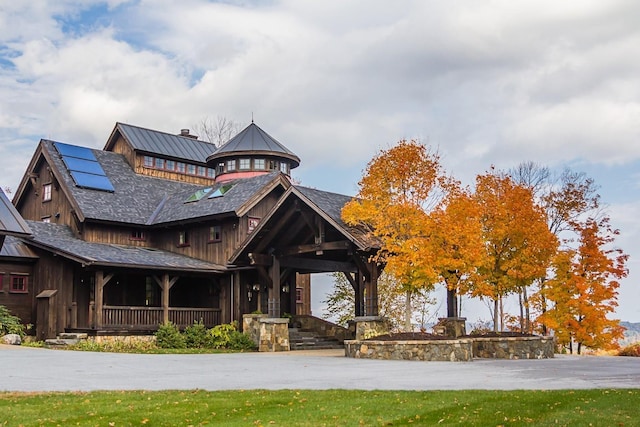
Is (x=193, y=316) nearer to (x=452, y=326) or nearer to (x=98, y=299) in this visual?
(x=98, y=299)

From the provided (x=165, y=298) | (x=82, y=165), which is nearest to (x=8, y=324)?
(x=165, y=298)

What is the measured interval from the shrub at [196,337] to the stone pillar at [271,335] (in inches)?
114

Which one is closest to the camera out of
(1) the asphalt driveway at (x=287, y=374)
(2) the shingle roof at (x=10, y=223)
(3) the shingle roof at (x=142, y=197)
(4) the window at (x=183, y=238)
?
(1) the asphalt driveway at (x=287, y=374)

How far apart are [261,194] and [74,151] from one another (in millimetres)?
11101

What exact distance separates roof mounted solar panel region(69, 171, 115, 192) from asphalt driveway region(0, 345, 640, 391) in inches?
577

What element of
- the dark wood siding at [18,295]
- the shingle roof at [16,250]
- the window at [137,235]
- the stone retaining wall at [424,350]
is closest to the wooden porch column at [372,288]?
the stone retaining wall at [424,350]

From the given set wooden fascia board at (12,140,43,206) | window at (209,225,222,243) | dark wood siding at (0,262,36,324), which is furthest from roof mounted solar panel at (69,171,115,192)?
window at (209,225,222,243)

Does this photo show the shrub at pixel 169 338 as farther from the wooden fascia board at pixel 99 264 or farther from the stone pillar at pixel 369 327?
the stone pillar at pixel 369 327

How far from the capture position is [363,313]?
28953 millimetres

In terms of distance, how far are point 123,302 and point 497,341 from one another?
1716cm

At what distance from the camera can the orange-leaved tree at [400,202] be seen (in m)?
22.5

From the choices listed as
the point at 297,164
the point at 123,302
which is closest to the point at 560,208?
the point at 297,164

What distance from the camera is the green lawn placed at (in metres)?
9.77

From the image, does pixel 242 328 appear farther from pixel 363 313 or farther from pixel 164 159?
pixel 164 159
